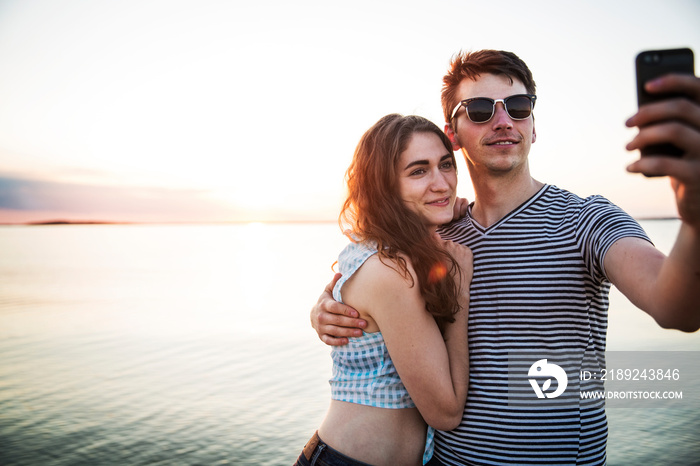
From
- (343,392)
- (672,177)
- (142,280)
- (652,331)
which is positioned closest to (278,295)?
(142,280)

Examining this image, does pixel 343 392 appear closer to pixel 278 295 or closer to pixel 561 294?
pixel 561 294

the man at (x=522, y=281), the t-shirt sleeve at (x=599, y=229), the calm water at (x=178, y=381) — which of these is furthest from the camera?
the calm water at (x=178, y=381)

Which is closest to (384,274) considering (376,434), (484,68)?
(376,434)

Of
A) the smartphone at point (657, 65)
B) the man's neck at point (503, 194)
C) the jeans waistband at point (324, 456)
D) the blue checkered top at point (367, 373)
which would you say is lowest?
the jeans waistband at point (324, 456)

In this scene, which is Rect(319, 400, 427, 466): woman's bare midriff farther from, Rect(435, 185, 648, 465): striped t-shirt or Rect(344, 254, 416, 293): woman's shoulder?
Rect(344, 254, 416, 293): woman's shoulder

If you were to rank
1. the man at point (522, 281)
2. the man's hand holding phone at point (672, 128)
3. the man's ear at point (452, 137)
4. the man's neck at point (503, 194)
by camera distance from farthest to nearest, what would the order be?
the man's ear at point (452, 137) → the man's neck at point (503, 194) → the man at point (522, 281) → the man's hand holding phone at point (672, 128)

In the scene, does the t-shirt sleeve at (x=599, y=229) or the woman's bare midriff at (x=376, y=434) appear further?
the woman's bare midriff at (x=376, y=434)

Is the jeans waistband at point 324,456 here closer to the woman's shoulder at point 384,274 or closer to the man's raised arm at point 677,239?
the woman's shoulder at point 384,274

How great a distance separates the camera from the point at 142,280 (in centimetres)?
2769

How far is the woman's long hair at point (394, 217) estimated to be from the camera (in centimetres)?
283

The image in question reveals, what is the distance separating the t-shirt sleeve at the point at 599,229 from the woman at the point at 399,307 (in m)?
0.69

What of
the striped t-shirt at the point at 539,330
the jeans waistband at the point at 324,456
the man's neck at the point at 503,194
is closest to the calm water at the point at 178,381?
the jeans waistband at the point at 324,456

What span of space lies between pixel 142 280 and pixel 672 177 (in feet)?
97.0

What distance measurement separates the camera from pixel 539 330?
2.76 m
